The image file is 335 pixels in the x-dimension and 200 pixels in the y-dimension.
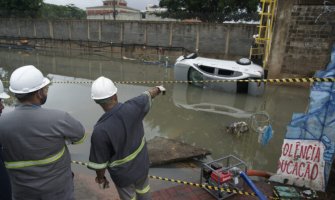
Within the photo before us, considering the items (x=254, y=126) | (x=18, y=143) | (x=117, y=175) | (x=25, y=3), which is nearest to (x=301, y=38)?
(x=254, y=126)

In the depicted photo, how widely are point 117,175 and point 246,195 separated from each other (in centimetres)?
230

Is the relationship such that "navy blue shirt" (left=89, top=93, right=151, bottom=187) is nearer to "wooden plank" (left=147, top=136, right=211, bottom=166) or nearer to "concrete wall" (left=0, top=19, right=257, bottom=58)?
"wooden plank" (left=147, top=136, right=211, bottom=166)

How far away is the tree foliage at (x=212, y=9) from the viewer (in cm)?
2380

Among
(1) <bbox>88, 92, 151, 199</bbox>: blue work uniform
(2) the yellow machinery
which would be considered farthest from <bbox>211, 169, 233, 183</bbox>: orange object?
(2) the yellow machinery

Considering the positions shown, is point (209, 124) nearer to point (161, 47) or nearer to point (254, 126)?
point (254, 126)

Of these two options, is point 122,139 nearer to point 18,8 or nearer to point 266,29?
point 266,29

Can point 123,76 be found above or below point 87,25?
below

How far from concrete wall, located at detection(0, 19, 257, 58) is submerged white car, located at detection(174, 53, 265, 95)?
32.1 ft

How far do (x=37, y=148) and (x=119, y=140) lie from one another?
0.75 m

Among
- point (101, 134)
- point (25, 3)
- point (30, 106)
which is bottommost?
point (101, 134)

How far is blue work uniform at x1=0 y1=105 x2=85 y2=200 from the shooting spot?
2.25 m

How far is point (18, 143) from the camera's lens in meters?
2.28

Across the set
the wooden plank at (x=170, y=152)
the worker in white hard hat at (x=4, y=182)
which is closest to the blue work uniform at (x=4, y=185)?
the worker in white hard hat at (x=4, y=182)

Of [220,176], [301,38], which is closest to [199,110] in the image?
[220,176]
